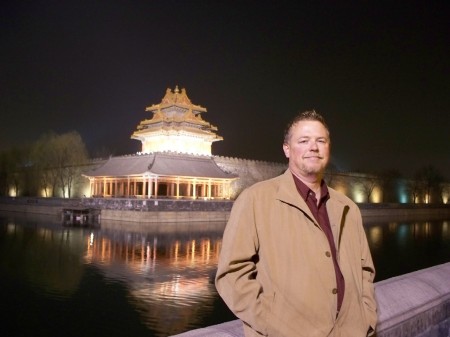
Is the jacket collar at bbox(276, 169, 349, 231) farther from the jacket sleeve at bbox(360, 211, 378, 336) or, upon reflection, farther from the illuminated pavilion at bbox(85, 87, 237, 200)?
the illuminated pavilion at bbox(85, 87, 237, 200)

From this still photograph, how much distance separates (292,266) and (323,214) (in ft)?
1.21

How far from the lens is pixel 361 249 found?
7.78 ft

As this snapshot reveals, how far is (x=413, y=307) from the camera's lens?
3336 mm

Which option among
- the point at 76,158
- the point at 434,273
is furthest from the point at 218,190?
the point at 434,273

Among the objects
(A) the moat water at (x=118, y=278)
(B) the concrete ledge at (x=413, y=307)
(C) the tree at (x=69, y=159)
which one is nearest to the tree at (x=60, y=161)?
(C) the tree at (x=69, y=159)

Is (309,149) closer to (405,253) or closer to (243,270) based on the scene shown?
(243,270)

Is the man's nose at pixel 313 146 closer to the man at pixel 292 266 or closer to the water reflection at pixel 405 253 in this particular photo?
the man at pixel 292 266

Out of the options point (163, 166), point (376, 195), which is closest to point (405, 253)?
point (163, 166)

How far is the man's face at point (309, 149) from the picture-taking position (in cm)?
226

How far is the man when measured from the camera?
2.01m

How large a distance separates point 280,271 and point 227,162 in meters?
38.3

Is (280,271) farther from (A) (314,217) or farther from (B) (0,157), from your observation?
(B) (0,157)

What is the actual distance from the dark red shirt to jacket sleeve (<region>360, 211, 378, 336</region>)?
208 mm

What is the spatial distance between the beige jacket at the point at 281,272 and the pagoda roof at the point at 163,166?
99.4 feet
